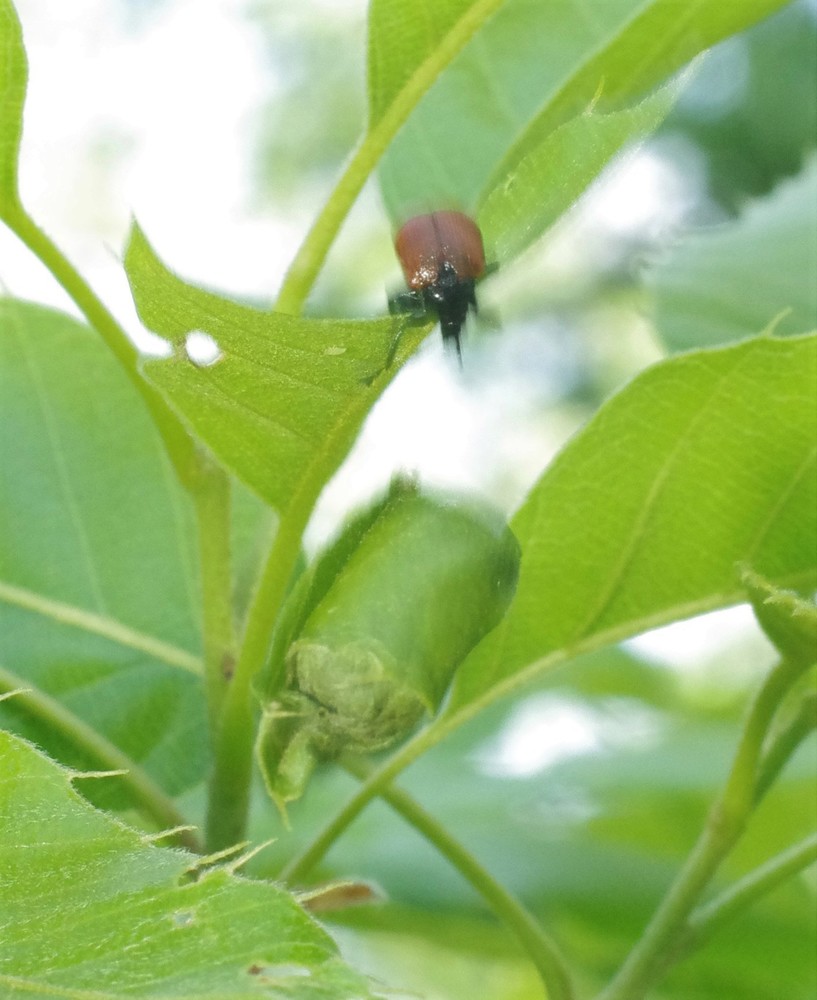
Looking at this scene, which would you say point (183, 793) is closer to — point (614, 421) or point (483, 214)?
point (614, 421)

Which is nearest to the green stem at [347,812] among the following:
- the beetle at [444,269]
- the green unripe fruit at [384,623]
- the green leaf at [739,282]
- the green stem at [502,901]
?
the green stem at [502,901]

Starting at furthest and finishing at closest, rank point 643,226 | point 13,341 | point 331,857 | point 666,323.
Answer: point 643,226
point 331,857
point 666,323
point 13,341

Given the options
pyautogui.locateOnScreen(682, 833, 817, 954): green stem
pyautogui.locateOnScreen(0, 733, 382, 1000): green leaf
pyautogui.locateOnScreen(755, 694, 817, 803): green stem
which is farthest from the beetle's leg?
pyautogui.locateOnScreen(682, 833, 817, 954): green stem

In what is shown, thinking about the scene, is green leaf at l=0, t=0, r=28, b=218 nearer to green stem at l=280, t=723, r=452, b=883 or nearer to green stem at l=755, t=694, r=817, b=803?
green stem at l=280, t=723, r=452, b=883

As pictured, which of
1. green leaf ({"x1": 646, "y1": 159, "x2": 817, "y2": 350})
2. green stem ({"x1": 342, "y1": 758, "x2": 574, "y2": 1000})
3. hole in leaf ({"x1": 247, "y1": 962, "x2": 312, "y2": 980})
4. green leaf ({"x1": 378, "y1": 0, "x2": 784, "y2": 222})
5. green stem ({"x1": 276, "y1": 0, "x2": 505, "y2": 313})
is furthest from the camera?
green leaf ({"x1": 646, "y1": 159, "x2": 817, "y2": 350})

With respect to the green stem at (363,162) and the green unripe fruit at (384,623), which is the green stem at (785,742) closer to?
the green unripe fruit at (384,623)

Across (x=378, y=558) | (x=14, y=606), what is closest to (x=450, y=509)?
(x=378, y=558)
